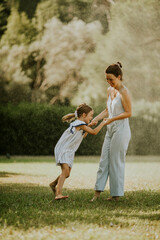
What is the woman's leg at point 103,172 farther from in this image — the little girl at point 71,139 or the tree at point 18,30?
the tree at point 18,30

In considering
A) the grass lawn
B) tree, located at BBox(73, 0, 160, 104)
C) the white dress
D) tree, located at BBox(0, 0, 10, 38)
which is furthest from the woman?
tree, located at BBox(0, 0, 10, 38)

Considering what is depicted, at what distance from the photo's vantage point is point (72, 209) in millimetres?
4934

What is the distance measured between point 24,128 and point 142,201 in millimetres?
10805

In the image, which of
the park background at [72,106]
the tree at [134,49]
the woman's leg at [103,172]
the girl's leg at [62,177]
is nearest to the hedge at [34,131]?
the park background at [72,106]

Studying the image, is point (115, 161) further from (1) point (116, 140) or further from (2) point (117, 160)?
(1) point (116, 140)

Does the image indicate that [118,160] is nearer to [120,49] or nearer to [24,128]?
[24,128]

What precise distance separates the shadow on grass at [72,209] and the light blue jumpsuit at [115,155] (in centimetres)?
21

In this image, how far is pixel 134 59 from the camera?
18875mm

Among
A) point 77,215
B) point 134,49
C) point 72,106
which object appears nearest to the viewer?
point 77,215

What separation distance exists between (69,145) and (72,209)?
118cm

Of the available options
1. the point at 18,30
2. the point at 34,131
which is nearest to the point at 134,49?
the point at 34,131

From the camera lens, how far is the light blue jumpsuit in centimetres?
566

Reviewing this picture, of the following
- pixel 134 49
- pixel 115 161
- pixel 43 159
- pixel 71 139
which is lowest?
pixel 43 159

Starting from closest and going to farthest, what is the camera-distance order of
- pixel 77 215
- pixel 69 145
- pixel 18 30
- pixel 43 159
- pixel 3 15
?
pixel 77 215
pixel 69 145
pixel 43 159
pixel 18 30
pixel 3 15
